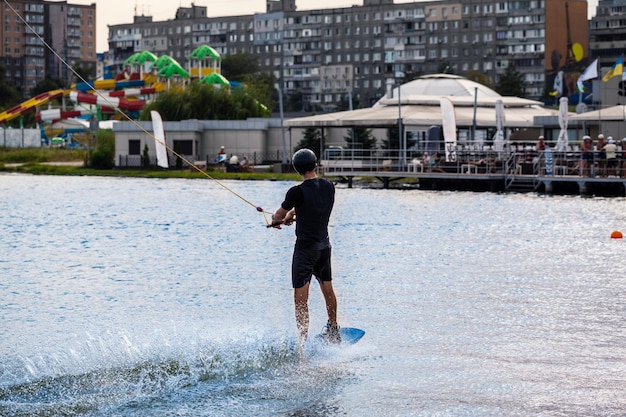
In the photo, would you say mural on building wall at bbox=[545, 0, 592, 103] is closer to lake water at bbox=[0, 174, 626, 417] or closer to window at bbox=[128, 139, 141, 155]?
window at bbox=[128, 139, 141, 155]

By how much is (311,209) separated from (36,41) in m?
187

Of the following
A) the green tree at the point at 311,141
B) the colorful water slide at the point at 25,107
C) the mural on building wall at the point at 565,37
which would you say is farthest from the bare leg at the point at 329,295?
the mural on building wall at the point at 565,37

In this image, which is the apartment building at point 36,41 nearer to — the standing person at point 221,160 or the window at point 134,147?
the window at point 134,147

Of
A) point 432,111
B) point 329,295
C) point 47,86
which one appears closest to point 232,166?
point 432,111

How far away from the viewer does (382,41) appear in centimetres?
14962

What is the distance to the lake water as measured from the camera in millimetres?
A: 8969

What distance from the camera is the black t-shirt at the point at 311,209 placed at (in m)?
10.2

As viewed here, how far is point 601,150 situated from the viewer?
39.6 metres

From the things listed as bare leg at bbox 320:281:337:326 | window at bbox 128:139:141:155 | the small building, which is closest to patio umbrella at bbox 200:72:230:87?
the small building

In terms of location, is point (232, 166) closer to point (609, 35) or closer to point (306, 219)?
point (306, 219)

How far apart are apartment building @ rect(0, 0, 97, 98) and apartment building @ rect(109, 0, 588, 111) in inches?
941

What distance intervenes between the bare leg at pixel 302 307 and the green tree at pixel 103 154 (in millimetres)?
54848

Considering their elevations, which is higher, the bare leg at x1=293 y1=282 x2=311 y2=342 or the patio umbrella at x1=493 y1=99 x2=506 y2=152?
Result: the patio umbrella at x1=493 y1=99 x2=506 y2=152

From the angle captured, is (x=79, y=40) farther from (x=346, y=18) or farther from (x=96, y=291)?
(x=96, y=291)
